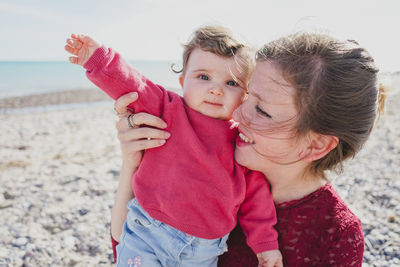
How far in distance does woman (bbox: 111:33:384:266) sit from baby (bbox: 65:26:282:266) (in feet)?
0.34

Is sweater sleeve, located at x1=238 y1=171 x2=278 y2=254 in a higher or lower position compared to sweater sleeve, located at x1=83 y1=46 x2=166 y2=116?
lower

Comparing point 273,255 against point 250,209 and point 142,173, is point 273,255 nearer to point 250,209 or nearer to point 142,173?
point 250,209

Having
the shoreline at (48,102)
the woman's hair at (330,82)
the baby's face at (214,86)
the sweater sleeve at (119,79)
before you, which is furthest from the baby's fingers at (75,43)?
the shoreline at (48,102)

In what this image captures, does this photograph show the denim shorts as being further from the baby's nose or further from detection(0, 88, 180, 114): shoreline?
detection(0, 88, 180, 114): shoreline

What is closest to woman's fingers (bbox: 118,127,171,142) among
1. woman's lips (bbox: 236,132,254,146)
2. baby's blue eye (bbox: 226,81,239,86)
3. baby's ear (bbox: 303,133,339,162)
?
woman's lips (bbox: 236,132,254,146)

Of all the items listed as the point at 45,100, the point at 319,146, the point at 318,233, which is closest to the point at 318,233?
the point at 318,233

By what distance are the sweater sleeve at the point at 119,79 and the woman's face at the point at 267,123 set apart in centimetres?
55

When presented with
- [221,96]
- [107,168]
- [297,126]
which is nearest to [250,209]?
[297,126]

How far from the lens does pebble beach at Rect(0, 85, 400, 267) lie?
388cm

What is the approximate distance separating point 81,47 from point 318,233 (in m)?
1.76

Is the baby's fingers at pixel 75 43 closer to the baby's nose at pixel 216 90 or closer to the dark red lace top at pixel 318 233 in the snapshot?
the baby's nose at pixel 216 90

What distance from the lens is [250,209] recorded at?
2.09 meters

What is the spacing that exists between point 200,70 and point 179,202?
0.91m

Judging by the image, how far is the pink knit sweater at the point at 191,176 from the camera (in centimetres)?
196
